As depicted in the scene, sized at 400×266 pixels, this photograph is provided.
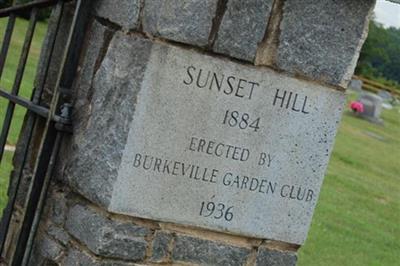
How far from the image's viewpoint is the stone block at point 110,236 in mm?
3934

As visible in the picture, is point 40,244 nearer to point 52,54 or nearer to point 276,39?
point 52,54

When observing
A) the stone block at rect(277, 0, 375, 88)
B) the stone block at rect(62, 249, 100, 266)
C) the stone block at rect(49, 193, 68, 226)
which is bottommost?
the stone block at rect(62, 249, 100, 266)

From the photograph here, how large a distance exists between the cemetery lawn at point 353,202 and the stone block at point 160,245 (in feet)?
11.2

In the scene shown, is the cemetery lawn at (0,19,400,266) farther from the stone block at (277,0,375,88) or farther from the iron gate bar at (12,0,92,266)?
the stone block at (277,0,375,88)

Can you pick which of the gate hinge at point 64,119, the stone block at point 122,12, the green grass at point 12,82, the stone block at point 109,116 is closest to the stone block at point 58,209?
the stone block at point 109,116

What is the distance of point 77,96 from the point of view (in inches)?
166

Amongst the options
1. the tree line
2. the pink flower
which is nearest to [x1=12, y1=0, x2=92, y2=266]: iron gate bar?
the pink flower

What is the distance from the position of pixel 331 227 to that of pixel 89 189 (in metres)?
6.35

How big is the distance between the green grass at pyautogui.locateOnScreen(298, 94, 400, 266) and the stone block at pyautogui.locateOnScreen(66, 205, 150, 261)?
4231 millimetres

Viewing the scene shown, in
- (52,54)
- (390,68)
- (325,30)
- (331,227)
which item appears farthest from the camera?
(390,68)

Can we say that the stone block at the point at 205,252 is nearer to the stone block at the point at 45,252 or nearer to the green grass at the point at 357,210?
the stone block at the point at 45,252

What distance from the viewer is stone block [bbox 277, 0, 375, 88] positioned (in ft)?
13.4

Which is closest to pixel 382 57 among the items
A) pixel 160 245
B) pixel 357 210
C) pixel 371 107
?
pixel 371 107

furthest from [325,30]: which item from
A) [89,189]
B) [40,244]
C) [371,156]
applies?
[371,156]
